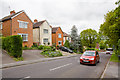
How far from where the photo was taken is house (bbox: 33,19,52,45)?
29.0 metres

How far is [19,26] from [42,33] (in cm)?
795

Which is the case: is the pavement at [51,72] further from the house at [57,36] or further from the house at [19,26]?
the house at [57,36]

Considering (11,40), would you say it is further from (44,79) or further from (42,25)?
(42,25)

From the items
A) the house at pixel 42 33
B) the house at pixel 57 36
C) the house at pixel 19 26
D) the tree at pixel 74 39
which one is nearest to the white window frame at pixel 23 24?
the house at pixel 19 26

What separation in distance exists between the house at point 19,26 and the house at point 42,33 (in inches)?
152

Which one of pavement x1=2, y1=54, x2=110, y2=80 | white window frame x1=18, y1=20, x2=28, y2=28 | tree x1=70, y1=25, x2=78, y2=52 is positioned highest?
white window frame x1=18, y1=20, x2=28, y2=28

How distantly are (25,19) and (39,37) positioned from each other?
6.78m

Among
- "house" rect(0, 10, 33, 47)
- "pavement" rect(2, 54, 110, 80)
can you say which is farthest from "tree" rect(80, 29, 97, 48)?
"pavement" rect(2, 54, 110, 80)

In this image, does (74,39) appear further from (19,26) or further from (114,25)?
(114,25)

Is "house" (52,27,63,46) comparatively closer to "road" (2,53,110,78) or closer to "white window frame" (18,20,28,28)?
"white window frame" (18,20,28,28)

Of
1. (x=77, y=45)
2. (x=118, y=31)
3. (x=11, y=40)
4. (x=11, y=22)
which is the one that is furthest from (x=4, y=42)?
(x=77, y=45)

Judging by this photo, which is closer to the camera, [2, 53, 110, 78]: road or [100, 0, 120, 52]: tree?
[2, 53, 110, 78]: road

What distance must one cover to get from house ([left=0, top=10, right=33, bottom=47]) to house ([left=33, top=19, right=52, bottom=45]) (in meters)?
3.85

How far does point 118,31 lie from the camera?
507 inches
